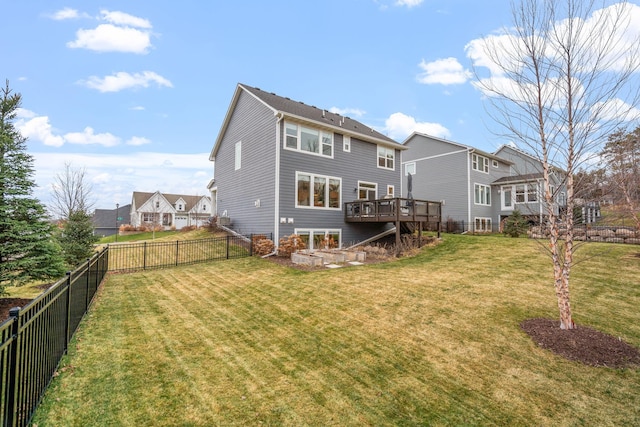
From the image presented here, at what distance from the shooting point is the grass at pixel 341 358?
325 cm

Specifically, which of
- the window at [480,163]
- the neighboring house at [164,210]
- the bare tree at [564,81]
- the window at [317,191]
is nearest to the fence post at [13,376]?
the bare tree at [564,81]

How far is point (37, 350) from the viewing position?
322 cm

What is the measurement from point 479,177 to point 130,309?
24469 mm

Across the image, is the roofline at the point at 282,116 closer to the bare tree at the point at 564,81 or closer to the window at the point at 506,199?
the bare tree at the point at 564,81

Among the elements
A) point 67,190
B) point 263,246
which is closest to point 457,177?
point 263,246

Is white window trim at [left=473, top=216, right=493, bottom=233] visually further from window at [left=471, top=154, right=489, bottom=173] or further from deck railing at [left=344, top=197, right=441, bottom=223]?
deck railing at [left=344, top=197, right=441, bottom=223]

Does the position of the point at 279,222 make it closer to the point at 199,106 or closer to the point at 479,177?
the point at 199,106

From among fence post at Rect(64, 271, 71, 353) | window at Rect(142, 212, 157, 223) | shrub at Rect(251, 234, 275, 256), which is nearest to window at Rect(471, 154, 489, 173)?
shrub at Rect(251, 234, 275, 256)

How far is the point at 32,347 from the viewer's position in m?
3.10

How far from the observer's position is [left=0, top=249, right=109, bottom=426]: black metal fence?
8.41 feet

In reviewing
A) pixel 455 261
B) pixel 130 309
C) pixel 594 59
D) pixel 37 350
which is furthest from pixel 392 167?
pixel 37 350

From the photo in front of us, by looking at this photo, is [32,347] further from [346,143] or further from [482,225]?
[482,225]

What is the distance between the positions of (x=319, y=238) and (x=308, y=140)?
5.04 meters

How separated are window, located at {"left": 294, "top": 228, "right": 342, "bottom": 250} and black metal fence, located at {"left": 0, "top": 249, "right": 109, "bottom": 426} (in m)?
9.81
